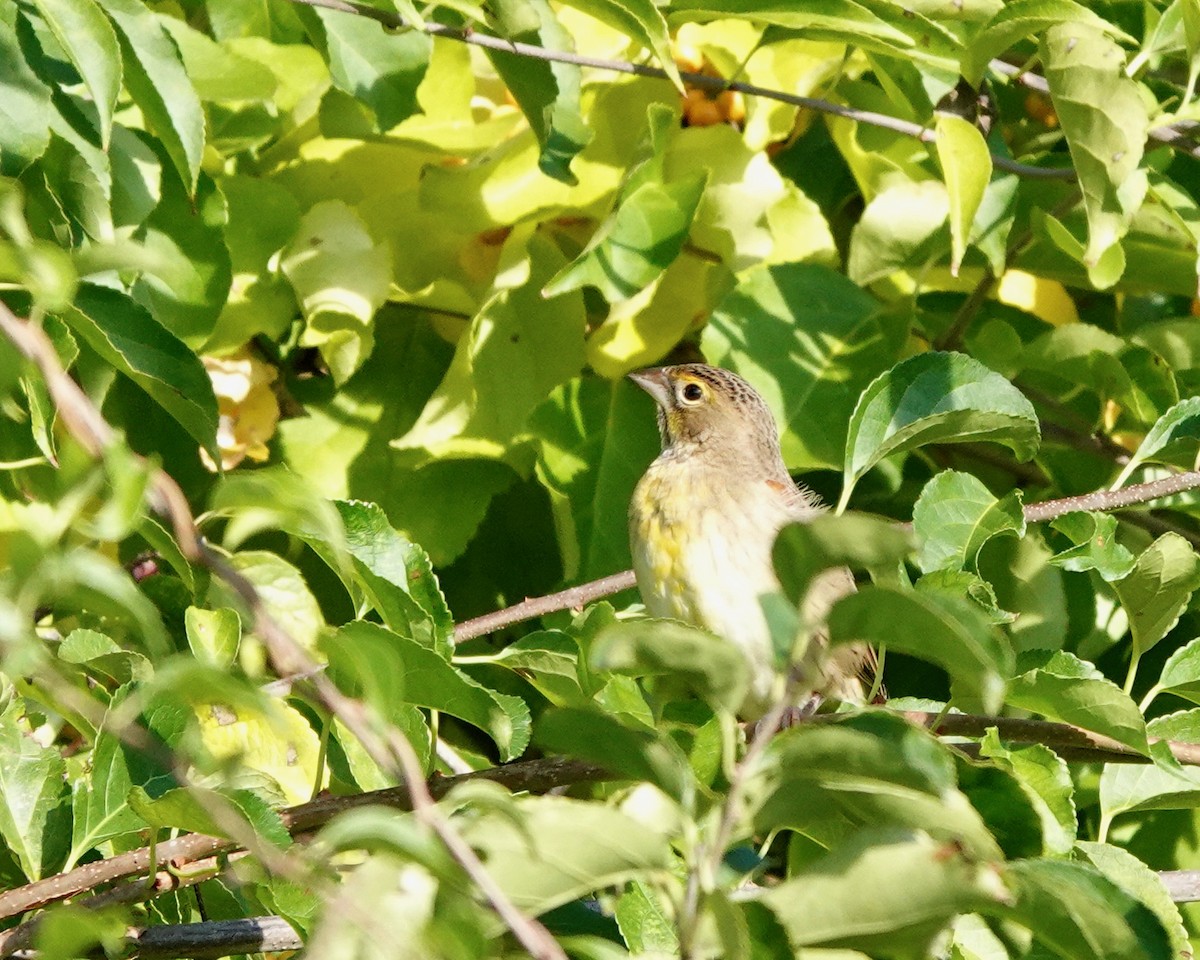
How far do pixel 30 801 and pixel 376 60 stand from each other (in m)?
1.23

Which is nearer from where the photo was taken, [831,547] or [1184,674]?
[831,547]

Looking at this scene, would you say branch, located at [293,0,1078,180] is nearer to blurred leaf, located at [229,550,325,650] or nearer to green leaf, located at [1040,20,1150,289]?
green leaf, located at [1040,20,1150,289]

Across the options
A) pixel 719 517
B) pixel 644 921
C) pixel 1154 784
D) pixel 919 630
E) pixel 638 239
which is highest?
pixel 919 630

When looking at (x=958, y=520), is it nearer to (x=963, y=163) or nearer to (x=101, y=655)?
(x=963, y=163)

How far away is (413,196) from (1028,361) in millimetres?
1139

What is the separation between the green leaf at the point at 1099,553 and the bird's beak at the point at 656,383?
110 cm

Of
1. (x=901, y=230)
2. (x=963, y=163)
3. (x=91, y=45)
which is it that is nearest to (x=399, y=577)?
(x=91, y=45)

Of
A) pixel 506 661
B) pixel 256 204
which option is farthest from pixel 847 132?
pixel 506 661

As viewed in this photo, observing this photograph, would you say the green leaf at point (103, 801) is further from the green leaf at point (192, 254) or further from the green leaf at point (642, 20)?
the green leaf at point (642, 20)

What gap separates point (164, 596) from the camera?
2.60 meters

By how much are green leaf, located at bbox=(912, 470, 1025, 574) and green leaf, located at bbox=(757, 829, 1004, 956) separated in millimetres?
961

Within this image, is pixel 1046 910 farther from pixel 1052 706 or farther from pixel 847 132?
pixel 847 132

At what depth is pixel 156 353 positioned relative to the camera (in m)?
2.05

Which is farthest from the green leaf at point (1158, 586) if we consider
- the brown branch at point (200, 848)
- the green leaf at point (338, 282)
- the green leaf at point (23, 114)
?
the green leaf at point (23, 114)
